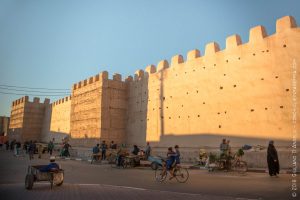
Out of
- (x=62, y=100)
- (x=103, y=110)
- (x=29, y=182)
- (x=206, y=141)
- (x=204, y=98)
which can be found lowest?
(x=29, y=182)

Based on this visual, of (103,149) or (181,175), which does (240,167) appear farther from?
(103,149)

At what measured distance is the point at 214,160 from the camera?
519 inches

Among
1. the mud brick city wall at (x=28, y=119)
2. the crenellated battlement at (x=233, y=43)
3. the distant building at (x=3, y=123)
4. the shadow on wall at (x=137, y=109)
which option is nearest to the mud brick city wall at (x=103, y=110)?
the shadow on wall at (x=137, y=109)

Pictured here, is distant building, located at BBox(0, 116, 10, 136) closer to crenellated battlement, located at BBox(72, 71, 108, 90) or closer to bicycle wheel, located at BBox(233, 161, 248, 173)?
crenellated battlement, located at BBox(72, 71, 108, 90)

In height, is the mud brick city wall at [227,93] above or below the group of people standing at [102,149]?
above

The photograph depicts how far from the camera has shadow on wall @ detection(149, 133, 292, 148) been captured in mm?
13383

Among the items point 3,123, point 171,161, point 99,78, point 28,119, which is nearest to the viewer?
point 171,161

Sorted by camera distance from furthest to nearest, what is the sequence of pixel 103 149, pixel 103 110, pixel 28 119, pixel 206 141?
pixel 28 119, pixel 103 110, pixel 103 149, pixel 206 141

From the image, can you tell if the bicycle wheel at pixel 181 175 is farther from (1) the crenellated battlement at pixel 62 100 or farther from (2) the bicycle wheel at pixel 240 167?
(1) the crenellated battlement at pixel 62 100

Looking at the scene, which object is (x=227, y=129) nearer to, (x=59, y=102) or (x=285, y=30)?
(x=285, y=30)

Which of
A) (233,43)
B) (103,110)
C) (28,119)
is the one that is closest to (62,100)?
(28,119)

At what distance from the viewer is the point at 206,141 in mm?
16000

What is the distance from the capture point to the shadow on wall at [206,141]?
1338 cm

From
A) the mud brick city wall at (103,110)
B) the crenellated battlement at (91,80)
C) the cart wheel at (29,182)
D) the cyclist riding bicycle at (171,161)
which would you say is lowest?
the cart wheel at (29,182)
